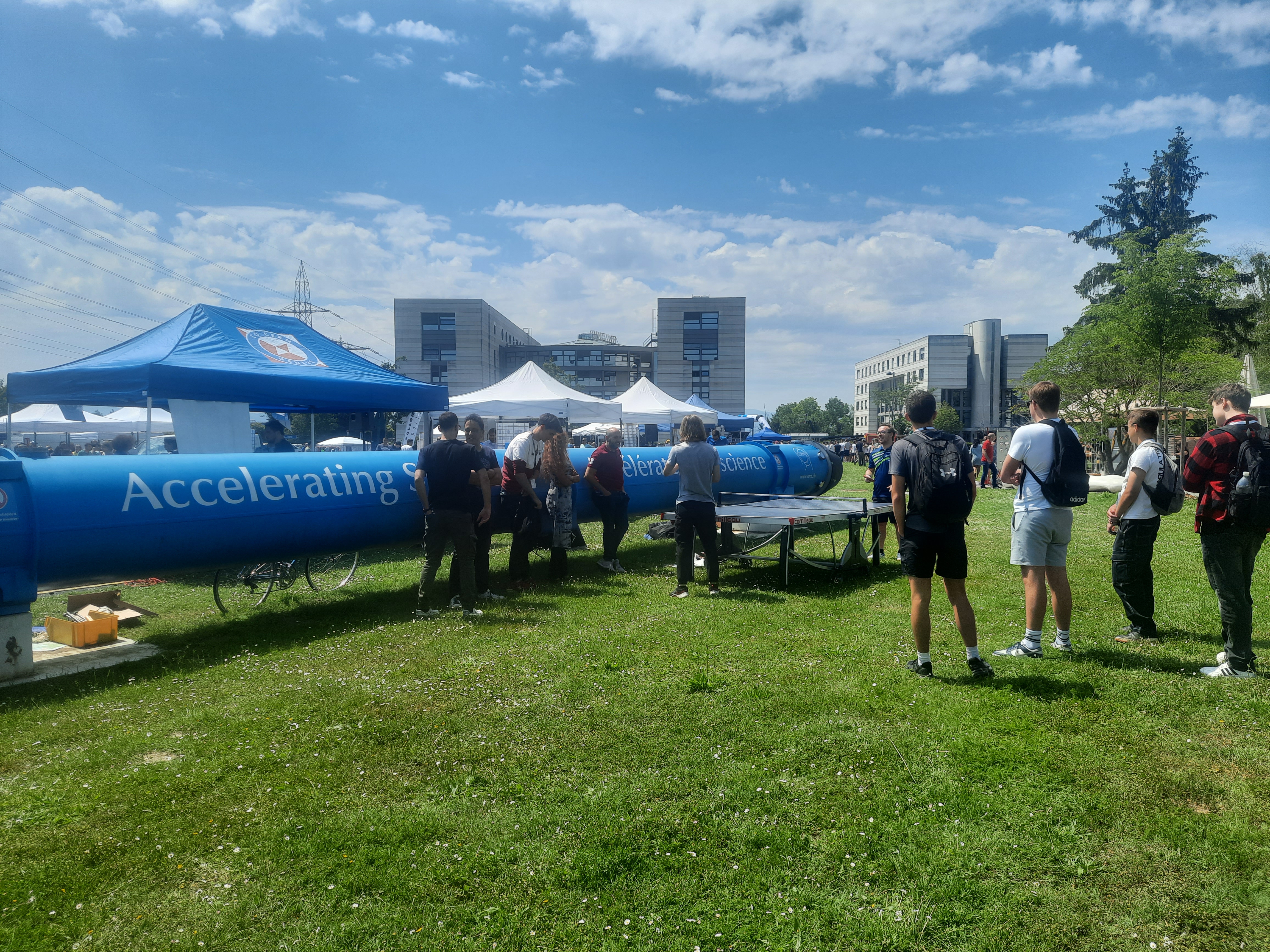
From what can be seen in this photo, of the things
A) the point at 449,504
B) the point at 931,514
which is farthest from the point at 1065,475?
the point at 449,504

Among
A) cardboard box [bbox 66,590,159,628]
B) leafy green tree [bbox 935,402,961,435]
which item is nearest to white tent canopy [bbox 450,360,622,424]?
cardboard box [bbox 66,590,159,628]

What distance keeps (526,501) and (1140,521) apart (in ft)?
21.0

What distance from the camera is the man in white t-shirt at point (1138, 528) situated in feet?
19.3

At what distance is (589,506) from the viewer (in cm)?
1067

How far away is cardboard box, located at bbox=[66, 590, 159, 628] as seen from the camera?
23.4 ft

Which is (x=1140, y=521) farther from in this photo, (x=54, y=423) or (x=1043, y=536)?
(x=54, y=423)

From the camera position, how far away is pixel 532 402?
1900 cm

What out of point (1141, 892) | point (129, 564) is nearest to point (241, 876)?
point (1141, 892)

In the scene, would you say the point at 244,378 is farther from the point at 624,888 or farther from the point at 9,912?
the point at 624,888

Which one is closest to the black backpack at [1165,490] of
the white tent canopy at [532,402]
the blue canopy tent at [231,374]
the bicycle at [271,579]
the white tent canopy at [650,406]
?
the bicycle at [271,579]

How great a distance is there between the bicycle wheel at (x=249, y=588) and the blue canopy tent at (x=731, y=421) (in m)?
24.8

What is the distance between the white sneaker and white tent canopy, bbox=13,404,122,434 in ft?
104

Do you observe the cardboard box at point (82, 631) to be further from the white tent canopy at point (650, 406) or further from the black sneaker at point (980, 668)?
the white tent canopy at point (650, 406)

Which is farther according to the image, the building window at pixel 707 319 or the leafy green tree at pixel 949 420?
the building window at pixel 707 319
